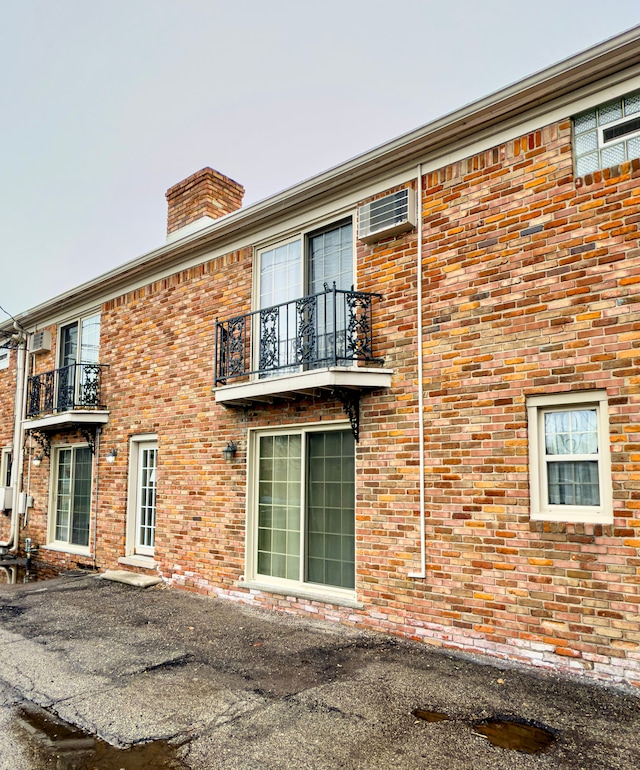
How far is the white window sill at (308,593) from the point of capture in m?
6.07

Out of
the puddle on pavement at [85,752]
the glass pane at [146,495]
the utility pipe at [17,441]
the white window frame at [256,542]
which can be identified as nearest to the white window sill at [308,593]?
the white window frame at [256,542]

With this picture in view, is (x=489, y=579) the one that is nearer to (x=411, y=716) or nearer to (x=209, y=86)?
(x=411, y=716)

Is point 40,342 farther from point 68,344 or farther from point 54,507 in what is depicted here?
point 54,507

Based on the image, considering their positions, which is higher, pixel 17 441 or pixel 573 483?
pixel 17 441

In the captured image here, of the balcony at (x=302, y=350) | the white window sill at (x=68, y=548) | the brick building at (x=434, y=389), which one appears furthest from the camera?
the white window sill at (x=68, y=548)

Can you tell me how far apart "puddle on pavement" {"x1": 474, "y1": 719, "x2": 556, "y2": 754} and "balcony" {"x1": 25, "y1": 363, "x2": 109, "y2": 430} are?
8.09 meters

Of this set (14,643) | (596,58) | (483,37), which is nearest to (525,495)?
(596,58)

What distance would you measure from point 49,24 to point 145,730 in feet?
68.7

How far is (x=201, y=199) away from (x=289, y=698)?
8.17m

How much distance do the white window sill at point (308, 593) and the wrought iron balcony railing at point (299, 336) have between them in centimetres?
262

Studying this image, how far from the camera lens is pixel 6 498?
12.1 meters

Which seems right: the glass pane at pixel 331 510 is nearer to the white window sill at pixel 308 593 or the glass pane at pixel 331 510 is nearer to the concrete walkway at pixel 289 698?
the white window sill at pixel 308 593

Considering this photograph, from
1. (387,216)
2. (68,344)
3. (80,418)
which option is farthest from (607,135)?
(68,344)

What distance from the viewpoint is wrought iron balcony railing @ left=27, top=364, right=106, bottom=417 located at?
10.1 m
